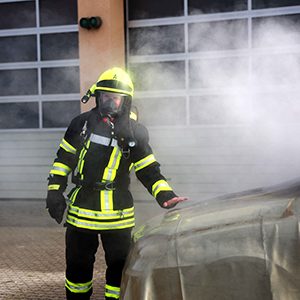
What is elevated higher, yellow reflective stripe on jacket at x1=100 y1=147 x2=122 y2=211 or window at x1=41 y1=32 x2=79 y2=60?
window at x1=41 y1=32 x2=79 y2=60

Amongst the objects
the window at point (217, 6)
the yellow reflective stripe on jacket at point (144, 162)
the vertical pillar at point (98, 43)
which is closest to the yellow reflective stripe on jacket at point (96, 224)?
the yellow reflective stripe on jacket at point (144, 162)

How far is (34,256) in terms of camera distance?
4.19 meters

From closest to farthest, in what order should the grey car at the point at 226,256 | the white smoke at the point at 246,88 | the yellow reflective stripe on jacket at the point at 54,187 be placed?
the grey car at the point at 226,256, the yellow reflective stripe on jacket at the point at 54,187, the white smoke at the point at 246,88

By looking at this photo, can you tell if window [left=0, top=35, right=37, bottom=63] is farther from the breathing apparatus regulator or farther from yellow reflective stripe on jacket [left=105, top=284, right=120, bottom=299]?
yellow reflective stripe on jacket [left=105, top=284, right=120, bottom=299]

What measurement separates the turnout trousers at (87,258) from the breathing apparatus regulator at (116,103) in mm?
543

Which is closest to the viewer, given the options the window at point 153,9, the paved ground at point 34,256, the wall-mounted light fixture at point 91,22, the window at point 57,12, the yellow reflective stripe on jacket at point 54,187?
the yellow reflective stripe on jacket at point 54,187

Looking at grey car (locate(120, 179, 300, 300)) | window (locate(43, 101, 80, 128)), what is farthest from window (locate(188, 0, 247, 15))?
grey car (locate(120, 179, 300, 300))

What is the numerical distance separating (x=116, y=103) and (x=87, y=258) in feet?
2.99

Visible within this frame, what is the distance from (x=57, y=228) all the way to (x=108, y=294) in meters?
3.24

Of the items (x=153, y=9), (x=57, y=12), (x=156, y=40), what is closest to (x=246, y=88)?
(x=156, y=40)

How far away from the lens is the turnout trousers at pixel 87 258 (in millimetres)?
2379

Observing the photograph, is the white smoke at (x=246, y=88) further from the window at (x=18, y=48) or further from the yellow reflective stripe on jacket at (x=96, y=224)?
the yellow reflective stripe on jacket at (x=96, y=224)

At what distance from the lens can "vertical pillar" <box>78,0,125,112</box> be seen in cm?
673

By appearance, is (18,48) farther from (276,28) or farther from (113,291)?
(113,291)
